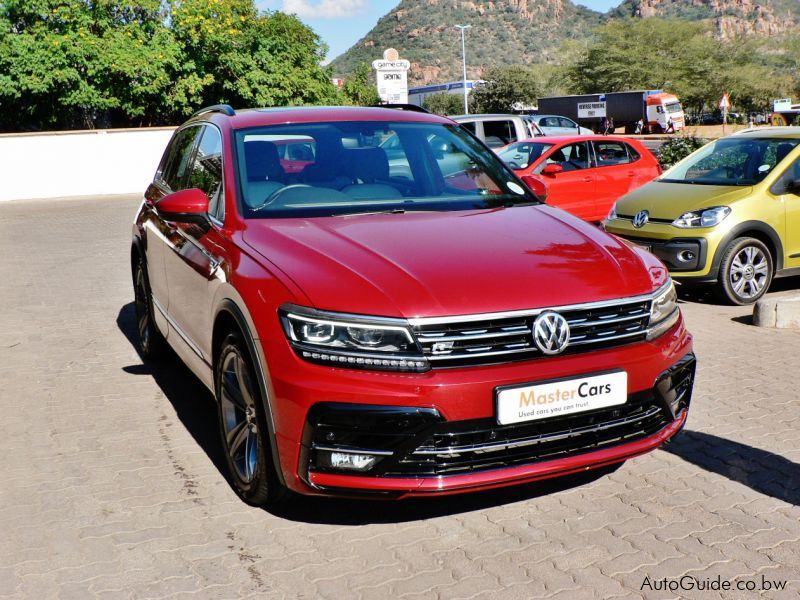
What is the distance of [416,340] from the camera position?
3.34 m

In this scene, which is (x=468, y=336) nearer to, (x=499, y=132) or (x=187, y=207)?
(x=187, y=207)

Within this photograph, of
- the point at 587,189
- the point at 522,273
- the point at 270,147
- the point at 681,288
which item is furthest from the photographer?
the point at 587,189

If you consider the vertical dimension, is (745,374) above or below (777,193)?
below

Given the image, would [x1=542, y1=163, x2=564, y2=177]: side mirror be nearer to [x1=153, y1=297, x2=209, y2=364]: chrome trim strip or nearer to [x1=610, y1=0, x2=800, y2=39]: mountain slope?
[x1=153, y1=297, x2=209, y2=364]: chrome trim strip

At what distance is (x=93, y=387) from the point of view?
625cm

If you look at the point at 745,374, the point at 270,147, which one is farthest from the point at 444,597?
the point at 745,374

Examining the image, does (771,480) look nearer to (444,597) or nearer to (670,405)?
(670,405)

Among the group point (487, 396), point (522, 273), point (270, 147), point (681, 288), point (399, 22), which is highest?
point (399, 22)

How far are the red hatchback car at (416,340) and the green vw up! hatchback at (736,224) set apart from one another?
4379mm

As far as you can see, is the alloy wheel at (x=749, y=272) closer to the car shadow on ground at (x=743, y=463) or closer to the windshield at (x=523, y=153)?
the car shadow on ground at (x=743, y=463)

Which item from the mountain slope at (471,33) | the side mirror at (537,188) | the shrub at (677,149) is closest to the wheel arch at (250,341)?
the side mirror at (537,188)

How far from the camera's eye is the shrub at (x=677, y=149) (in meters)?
16.8

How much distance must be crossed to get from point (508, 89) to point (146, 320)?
72.7m

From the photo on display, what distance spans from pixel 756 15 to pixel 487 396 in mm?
185222
